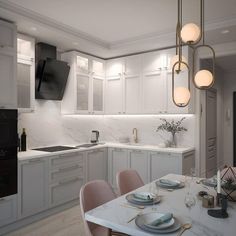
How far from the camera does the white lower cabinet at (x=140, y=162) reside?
402 centimetres

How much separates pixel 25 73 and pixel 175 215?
2.83 meters

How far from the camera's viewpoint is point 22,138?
3.53m

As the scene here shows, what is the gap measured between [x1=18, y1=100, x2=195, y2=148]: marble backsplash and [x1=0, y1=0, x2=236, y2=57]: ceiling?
47.7 inches

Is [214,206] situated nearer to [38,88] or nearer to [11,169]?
Answer: [11,169]

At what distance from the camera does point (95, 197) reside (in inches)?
82.9

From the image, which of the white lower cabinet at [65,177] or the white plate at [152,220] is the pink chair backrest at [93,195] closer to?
the white plate at [152,220]

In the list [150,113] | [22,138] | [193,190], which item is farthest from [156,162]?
[22,138]

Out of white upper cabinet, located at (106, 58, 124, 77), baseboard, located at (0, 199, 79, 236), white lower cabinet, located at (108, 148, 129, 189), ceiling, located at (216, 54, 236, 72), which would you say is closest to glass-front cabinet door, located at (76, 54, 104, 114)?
white upper cabinet, located at (106, 58, 124, 77)

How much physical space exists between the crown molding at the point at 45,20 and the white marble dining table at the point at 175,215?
243 centimetres

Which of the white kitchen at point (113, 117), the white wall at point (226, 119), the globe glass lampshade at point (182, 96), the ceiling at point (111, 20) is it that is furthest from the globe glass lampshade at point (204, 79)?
the white wall at point (226, 119)

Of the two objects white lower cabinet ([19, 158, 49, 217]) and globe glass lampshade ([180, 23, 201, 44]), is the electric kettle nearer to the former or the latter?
white lower cabinet ([19, 158, 49, 217])

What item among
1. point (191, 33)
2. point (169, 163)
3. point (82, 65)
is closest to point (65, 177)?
point (169, 163)

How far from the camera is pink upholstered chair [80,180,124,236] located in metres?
1.96

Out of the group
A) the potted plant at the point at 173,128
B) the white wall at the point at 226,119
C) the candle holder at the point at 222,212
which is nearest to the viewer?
the candle holder at the point at 222,212
